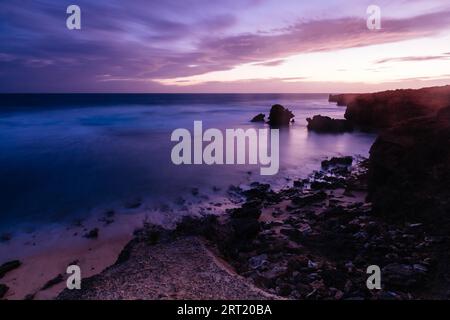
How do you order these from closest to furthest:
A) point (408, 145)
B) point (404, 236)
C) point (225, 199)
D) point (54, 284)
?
point (54, 284), point (404, 236), point (408, 145), point (225, 199)

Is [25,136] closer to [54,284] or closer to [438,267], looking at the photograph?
[54,284]

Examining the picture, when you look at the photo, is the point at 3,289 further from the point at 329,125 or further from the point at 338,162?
the point at 329,125

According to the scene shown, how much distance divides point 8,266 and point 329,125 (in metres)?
36.6

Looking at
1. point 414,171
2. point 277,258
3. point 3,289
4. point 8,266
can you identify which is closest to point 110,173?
point 8,266

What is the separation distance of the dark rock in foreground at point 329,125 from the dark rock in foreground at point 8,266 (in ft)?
114

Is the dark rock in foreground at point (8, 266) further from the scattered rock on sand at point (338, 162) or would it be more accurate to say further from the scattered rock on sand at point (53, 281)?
the scattered rock on sand at point (338, 162)

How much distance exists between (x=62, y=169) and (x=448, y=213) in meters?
21.5

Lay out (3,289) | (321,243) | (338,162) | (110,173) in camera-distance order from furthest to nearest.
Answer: (338,162) < (110,173) < (321,243) < (3,289)

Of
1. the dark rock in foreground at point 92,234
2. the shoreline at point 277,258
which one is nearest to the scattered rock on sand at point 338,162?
the shoreline at point 277,258

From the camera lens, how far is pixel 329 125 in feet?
132

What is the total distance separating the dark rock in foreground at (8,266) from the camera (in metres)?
10.2

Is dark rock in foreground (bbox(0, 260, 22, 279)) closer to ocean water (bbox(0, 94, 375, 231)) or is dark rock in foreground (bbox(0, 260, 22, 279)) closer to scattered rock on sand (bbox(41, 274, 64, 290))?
scattered rock on sand (bbox(41, 274, 64, 290))
